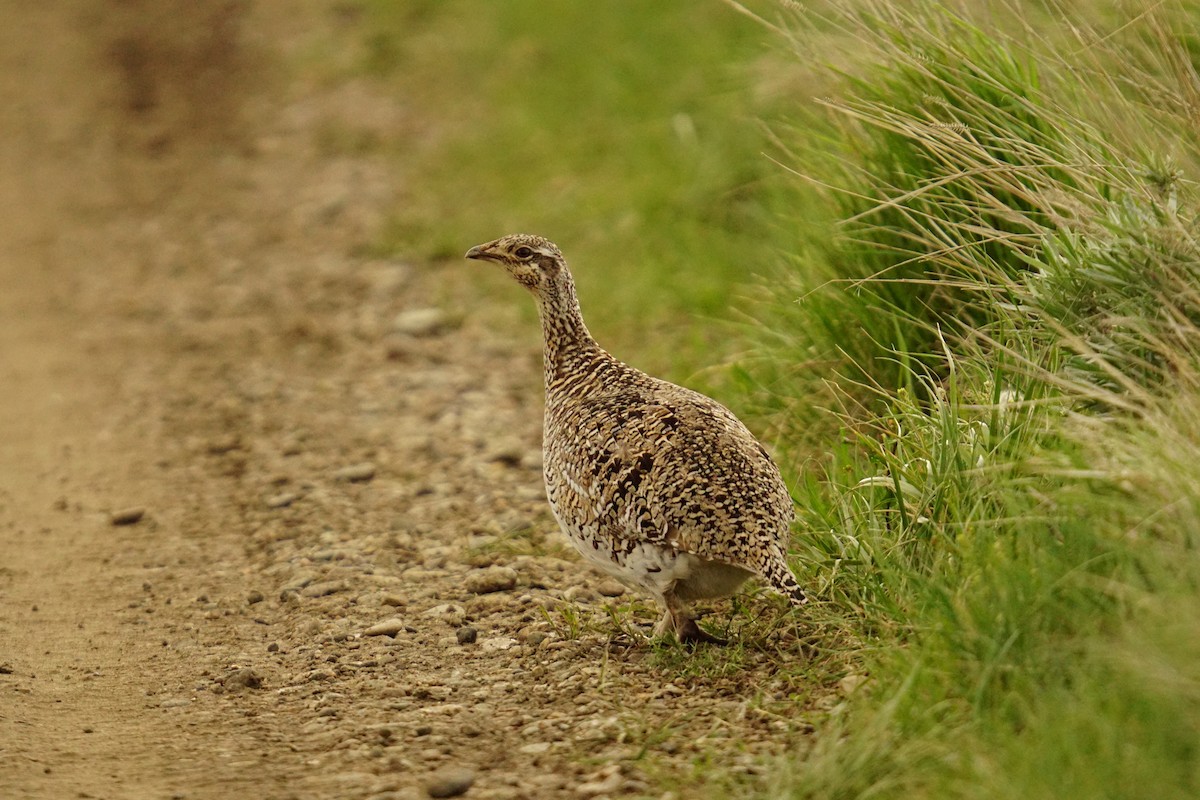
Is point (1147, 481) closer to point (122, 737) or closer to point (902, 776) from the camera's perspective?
point (902, 776)

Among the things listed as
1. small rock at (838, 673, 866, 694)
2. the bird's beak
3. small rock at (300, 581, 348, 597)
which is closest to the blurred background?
small rock at (838, 673, 866, 694)

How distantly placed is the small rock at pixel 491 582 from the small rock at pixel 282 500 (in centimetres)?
128

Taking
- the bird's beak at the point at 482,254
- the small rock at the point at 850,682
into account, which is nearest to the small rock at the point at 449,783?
the small rock at the point at 850,682

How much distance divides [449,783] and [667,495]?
106 cm

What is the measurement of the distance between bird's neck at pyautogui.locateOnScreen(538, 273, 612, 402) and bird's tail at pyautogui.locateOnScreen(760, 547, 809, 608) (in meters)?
1.25

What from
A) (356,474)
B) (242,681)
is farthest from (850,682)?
(356,474)

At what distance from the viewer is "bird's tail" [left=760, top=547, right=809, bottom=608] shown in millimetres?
4086

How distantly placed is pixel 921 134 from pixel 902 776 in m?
2.36

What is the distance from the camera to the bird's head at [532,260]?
5.39 m

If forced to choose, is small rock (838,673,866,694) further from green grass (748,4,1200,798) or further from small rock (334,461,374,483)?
small rock (334,461,374,483)

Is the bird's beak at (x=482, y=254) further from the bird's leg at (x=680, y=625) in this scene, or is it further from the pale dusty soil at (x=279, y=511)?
the bird's leg at (x=680, y=625)

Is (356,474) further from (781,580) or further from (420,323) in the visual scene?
(781,580)

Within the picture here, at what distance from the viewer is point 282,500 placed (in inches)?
247

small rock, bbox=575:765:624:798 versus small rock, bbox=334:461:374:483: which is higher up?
small rock, bbox=334:461:374:483
